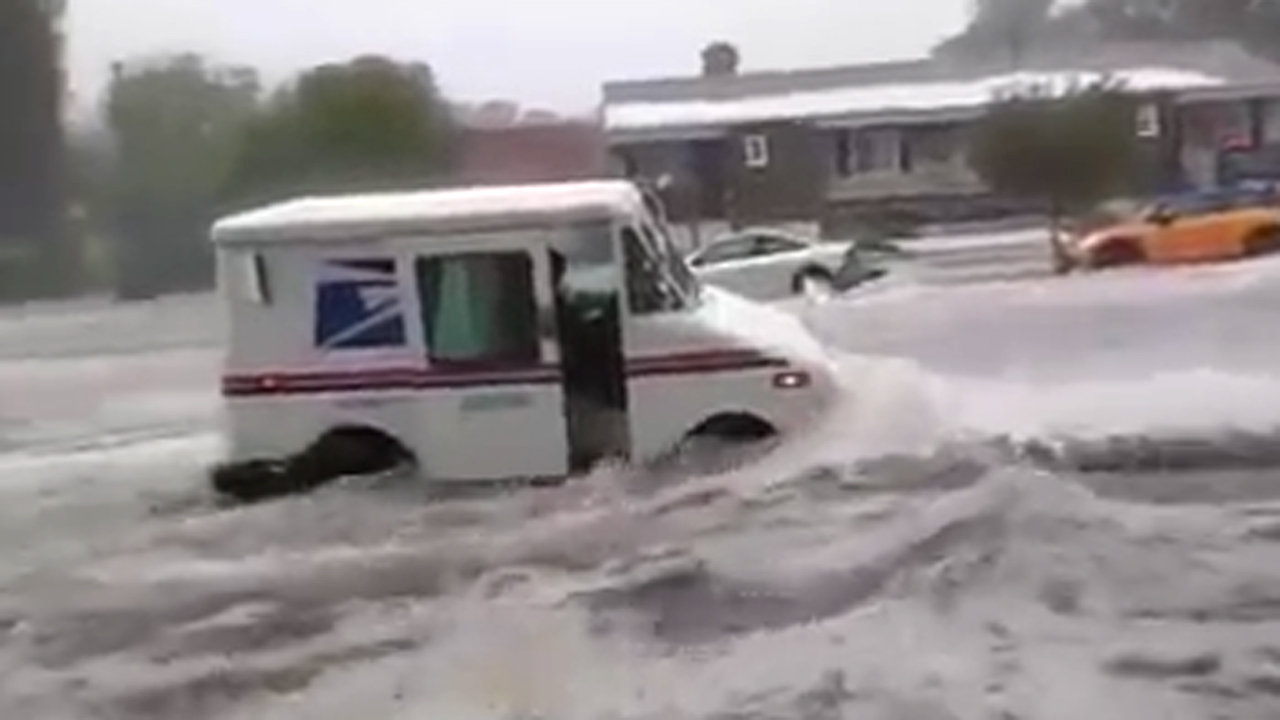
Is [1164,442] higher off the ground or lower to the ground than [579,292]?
lower

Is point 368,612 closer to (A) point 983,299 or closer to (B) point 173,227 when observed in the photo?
(B) point 173,227

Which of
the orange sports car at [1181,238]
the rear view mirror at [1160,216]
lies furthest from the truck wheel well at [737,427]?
the rear view mirror at [1160,216]

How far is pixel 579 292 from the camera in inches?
440

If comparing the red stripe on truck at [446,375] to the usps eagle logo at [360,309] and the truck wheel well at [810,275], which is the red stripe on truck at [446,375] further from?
the truck wheel well at [810,275]

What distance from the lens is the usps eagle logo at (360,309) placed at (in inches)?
445

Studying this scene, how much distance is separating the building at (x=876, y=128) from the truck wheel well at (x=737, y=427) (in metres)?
12.7

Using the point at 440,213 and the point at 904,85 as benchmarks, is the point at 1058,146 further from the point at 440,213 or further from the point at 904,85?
the point at 440,213

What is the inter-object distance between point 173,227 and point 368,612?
10711mm

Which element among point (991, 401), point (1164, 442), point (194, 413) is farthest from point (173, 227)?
point (1164, 442)

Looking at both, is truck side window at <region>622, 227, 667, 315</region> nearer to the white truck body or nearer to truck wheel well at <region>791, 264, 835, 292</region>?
the white truck body

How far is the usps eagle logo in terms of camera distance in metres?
11.3

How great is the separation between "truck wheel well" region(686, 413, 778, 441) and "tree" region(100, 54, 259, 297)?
24.3 feet

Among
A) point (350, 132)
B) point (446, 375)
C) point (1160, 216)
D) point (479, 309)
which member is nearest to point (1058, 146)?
point (1160, 216)

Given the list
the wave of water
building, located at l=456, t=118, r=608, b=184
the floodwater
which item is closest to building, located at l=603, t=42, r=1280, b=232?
building, located at l=456, t=118, r=608, b=184
